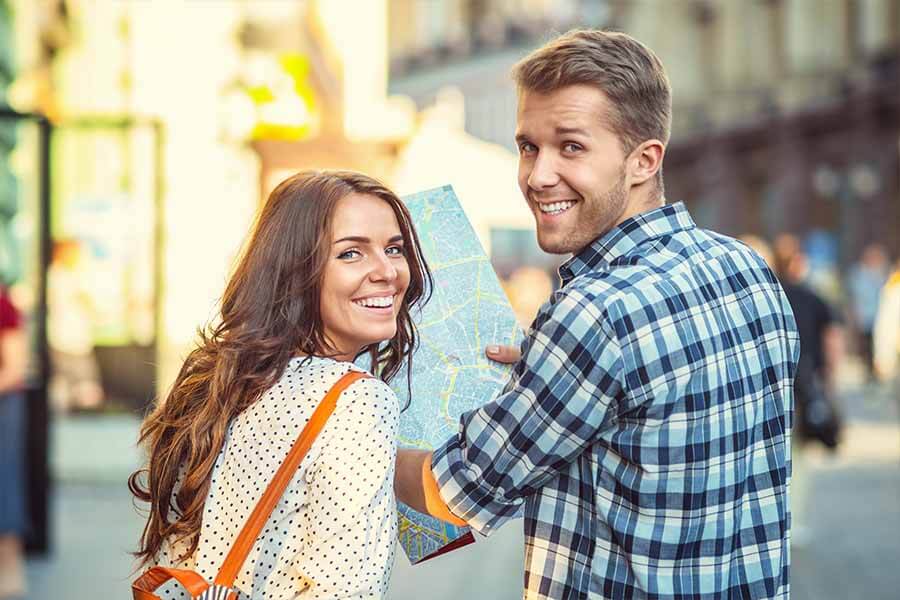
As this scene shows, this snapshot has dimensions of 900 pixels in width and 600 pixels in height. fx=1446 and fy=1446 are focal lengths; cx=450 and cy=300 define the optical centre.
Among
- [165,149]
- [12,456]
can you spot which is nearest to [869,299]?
[165,149]

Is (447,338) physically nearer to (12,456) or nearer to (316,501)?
(316,501)

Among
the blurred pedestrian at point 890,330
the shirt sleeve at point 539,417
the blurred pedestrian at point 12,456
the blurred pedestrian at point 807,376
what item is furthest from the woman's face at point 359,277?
the blurred pedestrian at point 890,330

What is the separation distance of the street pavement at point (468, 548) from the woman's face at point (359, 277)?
488 centimetres

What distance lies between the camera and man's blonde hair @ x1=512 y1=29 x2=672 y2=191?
2572mm

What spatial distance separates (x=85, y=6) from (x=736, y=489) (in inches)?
509

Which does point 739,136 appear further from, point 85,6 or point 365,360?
point 365,360

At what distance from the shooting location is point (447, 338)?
3.02m

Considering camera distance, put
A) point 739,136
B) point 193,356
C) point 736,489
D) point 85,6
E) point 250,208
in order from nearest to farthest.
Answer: point 736,489 → point 193,356 → point 85,6 → point 250,208 → point 739,136

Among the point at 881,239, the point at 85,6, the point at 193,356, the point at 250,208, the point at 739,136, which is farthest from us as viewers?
the point at 739,136

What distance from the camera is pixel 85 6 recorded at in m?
14.3

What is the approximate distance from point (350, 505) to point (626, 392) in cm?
50

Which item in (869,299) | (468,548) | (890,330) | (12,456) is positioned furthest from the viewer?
Answer: (869,299)

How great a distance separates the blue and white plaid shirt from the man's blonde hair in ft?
0.73

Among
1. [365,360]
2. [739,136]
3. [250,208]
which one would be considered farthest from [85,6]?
[739,136]
